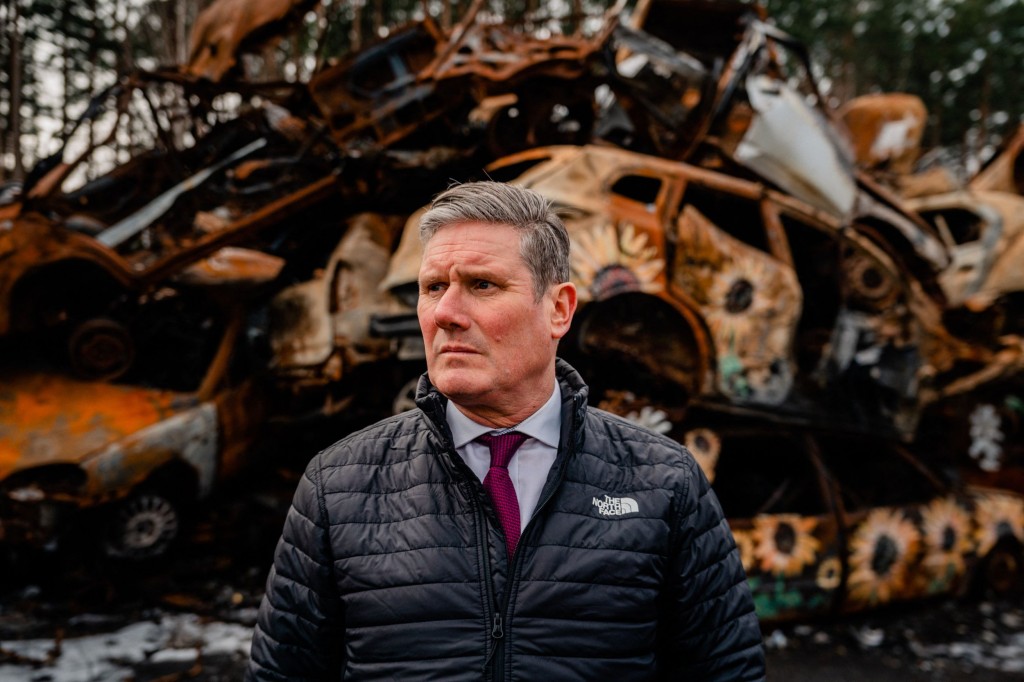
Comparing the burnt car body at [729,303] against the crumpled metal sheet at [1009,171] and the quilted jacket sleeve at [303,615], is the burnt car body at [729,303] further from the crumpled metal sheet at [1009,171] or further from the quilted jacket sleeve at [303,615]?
the crumpled metal sheet at [1009,171]

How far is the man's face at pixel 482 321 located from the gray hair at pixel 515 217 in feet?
0.06

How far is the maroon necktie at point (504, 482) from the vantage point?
141cm

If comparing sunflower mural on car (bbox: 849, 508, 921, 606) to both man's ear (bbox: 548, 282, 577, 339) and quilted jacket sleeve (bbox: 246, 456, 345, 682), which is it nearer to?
man's ear (bbox: 548, 282, 577, 339)

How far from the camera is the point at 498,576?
1.35m

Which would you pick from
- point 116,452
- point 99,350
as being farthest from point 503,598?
point 99,350

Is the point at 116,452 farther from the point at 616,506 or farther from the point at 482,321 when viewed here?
the point at 616,506

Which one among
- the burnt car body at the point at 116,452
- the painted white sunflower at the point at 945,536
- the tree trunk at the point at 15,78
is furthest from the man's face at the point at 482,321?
the tree trunk at the point at 15,78

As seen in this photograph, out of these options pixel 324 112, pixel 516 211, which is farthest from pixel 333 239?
pixel 516 211

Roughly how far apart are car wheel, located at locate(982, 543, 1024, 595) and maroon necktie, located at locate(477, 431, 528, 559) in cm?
503

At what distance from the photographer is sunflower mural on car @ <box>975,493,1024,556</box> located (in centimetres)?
495

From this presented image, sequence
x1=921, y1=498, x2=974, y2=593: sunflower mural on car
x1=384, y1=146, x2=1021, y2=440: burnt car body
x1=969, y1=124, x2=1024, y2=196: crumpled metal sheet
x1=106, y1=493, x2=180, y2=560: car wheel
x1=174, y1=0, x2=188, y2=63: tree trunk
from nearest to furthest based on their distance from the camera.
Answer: x1=384, y1=146, x2=1021, y2=440: burnt car body < x1=106, y1=493, x2=180, y2=560: car wheel < x1=921, y1=498, x2=974, y2=593: sunflower mural on car < x1=969, y1=124, x2=1024, y2=196: crumpled metal sheet < x1=174, y1=0, x2=188, y2=63: tree trunk

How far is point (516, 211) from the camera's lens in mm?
1457

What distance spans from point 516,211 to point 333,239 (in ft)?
14.1

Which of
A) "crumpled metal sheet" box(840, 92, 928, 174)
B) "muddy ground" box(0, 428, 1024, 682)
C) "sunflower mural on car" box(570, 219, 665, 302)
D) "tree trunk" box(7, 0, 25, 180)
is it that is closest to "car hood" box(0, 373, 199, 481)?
"muddy ground" box(0, 428, 1024, 682)
